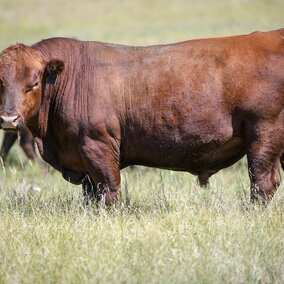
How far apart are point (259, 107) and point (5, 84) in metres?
2.45

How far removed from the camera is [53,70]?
27.4ft

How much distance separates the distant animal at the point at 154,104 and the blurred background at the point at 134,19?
2289cm

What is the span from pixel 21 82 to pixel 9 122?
1.63 feet

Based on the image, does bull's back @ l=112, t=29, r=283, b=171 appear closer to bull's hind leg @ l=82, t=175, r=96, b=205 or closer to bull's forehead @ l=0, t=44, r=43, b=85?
bull's hind leg @ l=82, t=175, r=96, b=205

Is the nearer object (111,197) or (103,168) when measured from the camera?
(103,168)

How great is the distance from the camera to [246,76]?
26.3 ft

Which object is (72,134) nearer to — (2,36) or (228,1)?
(2,36)

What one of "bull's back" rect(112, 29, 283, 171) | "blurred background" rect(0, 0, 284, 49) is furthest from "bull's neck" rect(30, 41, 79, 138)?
"blurred background" rect(0, 0, 284, 49)

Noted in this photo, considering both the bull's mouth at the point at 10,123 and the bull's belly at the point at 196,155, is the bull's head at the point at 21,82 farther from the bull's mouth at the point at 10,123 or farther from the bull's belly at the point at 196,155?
the bull's belly at the point at 196,155

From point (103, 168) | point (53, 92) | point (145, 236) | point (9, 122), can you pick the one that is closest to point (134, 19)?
point (53, 92)

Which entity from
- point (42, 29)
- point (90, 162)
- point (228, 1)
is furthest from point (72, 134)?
point (228, 1)

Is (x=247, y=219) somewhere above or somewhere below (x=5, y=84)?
below

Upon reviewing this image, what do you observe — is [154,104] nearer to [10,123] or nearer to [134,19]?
[10,123]

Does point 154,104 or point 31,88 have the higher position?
point 31,88
